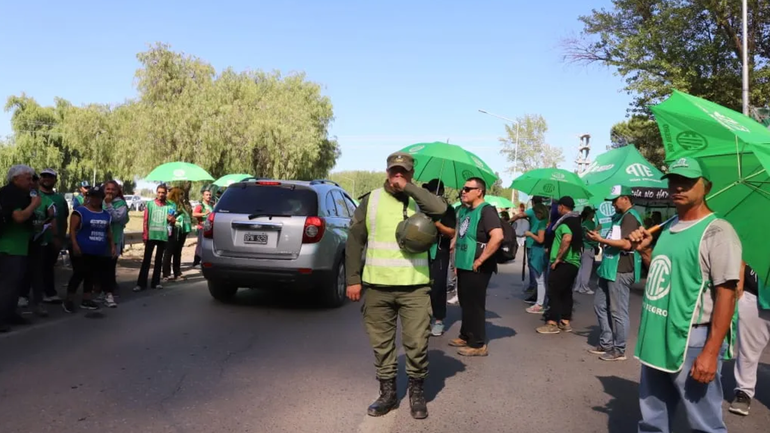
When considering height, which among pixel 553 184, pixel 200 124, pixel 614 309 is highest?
pixel 200 124

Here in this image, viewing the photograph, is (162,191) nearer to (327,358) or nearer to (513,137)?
(327,358)

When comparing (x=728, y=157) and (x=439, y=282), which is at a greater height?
(x=728, y=157)

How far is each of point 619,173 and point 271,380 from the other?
8497 mm

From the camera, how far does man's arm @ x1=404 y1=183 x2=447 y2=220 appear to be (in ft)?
13.9

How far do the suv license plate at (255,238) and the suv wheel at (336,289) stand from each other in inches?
41.0

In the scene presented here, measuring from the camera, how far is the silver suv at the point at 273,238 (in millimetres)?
7844

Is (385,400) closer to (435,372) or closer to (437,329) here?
(435,372)

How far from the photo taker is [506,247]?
635 cm

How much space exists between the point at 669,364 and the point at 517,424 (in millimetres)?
1655

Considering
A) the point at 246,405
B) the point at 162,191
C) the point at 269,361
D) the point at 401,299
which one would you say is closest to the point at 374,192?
the point at 401,299

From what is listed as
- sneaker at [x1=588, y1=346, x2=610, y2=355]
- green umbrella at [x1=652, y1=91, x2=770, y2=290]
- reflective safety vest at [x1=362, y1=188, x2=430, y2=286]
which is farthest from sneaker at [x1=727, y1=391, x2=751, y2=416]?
reflective safety vest at [x1=362, y1=188, x2=430, y2=286]

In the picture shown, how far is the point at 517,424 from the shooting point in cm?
432

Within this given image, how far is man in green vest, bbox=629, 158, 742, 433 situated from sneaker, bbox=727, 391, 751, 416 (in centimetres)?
218

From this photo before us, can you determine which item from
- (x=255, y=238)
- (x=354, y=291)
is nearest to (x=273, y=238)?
(x=255, y=238)
